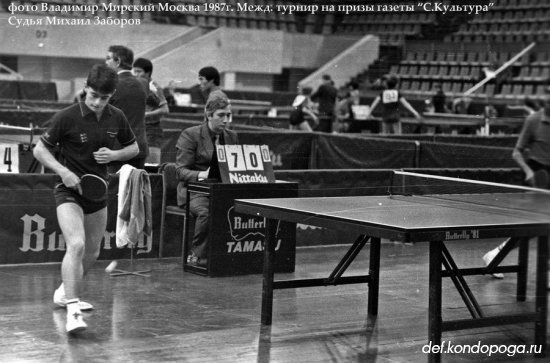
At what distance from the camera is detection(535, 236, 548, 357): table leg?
5.57m

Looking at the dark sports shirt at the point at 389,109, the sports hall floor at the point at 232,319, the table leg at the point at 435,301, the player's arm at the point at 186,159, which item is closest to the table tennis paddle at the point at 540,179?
the table leg at the point at 435,301

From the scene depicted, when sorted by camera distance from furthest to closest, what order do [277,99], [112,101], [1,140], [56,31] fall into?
[277,99], [1,140], [56,31], [112,101]

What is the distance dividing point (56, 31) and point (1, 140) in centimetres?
150

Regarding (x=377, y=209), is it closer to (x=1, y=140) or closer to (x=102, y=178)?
(x=102, y=178)

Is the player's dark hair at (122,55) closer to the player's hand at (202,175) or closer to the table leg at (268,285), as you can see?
the player's hand at (202,175)

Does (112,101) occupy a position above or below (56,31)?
below

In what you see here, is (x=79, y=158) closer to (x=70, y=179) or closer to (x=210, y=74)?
(x=70, y=179)

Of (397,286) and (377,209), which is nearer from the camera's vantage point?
(377,209)

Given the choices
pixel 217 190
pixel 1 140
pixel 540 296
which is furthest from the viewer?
pixel 1 140

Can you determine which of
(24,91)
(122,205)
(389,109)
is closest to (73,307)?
(122,205)

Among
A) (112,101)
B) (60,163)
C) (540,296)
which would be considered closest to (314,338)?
(540,296)

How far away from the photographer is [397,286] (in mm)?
8094

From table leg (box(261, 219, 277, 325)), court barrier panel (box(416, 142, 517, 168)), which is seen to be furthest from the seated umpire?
court barrier panel (box(416, 142, 517, 168))

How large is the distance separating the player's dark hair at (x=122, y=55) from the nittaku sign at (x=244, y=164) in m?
1.06
